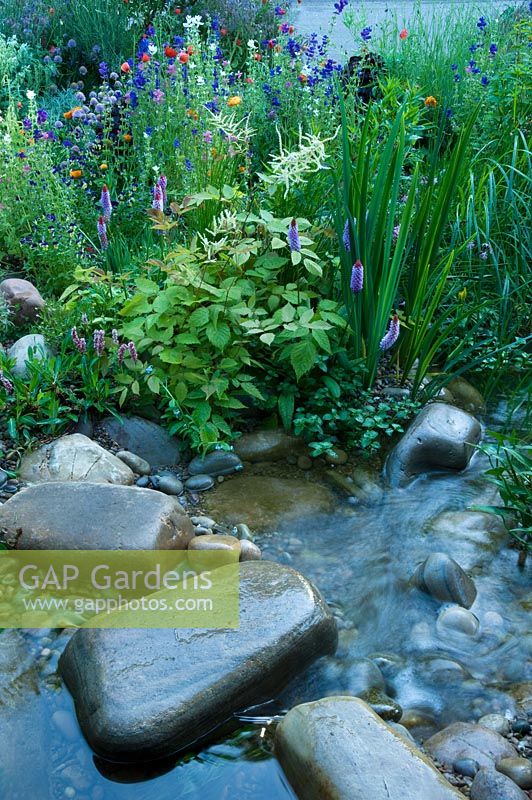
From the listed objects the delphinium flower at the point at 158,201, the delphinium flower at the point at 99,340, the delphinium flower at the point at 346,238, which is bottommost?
the delphinium flower at the point at 99,340

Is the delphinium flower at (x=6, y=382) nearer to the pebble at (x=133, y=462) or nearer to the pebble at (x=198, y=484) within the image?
the pebble at (x=133, y=462)

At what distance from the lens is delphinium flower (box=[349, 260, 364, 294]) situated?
360 cm

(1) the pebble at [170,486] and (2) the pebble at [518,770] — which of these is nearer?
(2) the pebble at [518,770]

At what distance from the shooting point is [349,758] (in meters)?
2.29

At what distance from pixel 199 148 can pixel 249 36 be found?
4429 millimetres

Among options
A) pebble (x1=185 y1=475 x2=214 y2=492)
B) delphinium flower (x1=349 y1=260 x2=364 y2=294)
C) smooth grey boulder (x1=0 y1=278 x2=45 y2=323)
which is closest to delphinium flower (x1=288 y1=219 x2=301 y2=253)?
delphinium flower (x1=349 y1=260 x2=364 y2=294)

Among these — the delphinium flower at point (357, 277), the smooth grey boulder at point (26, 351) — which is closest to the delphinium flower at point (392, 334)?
A: the delphinium flower at point (357, 277)

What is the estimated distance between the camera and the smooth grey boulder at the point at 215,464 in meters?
3.89

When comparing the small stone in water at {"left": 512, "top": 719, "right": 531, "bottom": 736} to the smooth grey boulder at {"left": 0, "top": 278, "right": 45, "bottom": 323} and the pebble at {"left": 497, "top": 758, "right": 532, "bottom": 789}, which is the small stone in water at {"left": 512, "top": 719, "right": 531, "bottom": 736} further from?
the smooth grey boulder at {"left": 0, "top": 278, "right": 45, "bottom": 323}

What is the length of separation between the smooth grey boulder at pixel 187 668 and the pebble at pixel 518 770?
0.73 m

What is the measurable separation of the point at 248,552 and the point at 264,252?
152cm

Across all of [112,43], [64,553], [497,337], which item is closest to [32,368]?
[64,553]

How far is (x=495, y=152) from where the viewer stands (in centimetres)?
539

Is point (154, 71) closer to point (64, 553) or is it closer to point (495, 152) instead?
point (495, 152)
